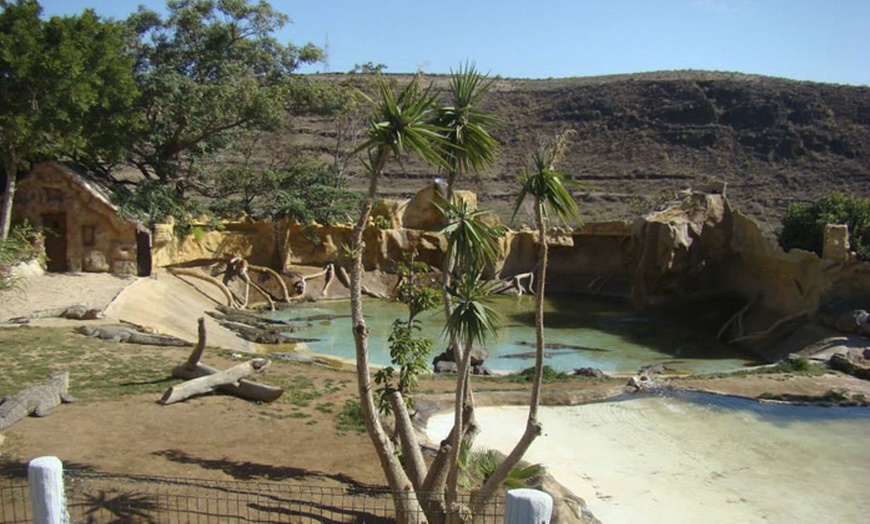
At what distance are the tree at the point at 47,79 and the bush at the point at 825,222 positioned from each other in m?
23.4

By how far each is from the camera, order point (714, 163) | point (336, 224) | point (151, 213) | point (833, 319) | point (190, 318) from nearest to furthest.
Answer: point (833, 319)
point (190, 318)
point (151, 213)
point (336, 224)
point (714, 163)

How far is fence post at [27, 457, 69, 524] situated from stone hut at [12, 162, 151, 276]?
22063 mm

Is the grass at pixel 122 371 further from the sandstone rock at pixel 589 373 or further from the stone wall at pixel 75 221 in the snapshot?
the stone wall at pixel 75 221

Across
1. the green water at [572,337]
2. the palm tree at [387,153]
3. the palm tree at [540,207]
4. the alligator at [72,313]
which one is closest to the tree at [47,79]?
the alligator at [72,313]

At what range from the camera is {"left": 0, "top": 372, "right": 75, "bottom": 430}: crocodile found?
10.6 metres

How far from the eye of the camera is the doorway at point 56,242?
26.4m

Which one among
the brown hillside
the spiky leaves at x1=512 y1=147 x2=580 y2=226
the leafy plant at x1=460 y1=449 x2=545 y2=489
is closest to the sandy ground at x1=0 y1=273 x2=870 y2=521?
the leafy plant at x1=460 y1=449 x2=545 y2=489

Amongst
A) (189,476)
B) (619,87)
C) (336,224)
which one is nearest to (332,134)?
(619,87)

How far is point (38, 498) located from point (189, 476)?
374cm

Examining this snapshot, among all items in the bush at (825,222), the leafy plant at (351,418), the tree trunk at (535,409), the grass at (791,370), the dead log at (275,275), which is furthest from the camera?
the dead log at (275,275)

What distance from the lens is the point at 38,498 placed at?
220 inches

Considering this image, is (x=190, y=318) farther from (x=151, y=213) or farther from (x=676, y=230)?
(x=676, y=230)

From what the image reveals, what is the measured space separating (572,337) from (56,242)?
57.6 ft

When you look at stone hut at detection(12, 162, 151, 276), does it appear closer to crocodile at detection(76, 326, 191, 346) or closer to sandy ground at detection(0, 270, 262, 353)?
sandy ground at detection(0, 270, 262, 353)
